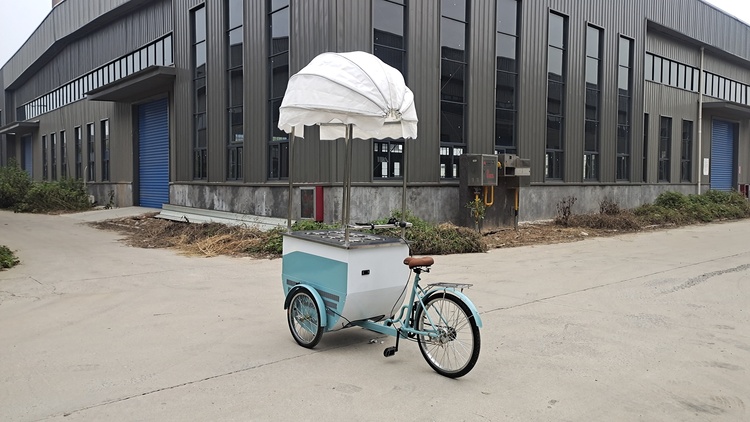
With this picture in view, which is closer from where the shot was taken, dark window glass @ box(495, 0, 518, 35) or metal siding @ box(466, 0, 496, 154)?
metal siding @ box(466, 0, 496, 154)

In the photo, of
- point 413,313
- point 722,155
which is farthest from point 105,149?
point 722,155

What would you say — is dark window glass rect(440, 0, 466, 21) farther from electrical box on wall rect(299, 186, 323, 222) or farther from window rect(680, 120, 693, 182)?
window rect(680, 120, 693, 182)

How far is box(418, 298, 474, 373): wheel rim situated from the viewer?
15.1ft

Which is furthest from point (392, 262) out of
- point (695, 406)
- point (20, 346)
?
point (20, 346)

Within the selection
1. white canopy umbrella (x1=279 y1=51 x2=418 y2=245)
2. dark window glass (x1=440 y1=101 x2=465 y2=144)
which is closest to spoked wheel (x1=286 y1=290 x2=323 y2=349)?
white canopy umbrella (x1=279 y1=51 x2=418 y2=245)

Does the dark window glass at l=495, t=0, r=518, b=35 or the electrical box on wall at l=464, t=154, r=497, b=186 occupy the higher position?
the dark window glass at l=495, t=0, r=518, b=35

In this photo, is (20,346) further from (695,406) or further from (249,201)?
(249,201)

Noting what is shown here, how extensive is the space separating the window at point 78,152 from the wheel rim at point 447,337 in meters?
30.6

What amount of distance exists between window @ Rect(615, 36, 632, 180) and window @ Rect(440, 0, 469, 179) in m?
9.78

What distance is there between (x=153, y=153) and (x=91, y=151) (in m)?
7.72

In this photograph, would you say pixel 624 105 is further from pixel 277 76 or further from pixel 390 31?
pixel 277 76

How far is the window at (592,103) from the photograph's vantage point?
21.6 metres

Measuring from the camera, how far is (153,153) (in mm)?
23953

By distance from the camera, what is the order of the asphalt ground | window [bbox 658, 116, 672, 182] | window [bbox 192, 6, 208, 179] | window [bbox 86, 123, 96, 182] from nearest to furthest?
1. the asphalt ground
2. window [bbox 192, 6, 208, 179]
3. window [bbox 658, 116, 672, 182]
4. window [bbox 86, 123, 96, 182]
